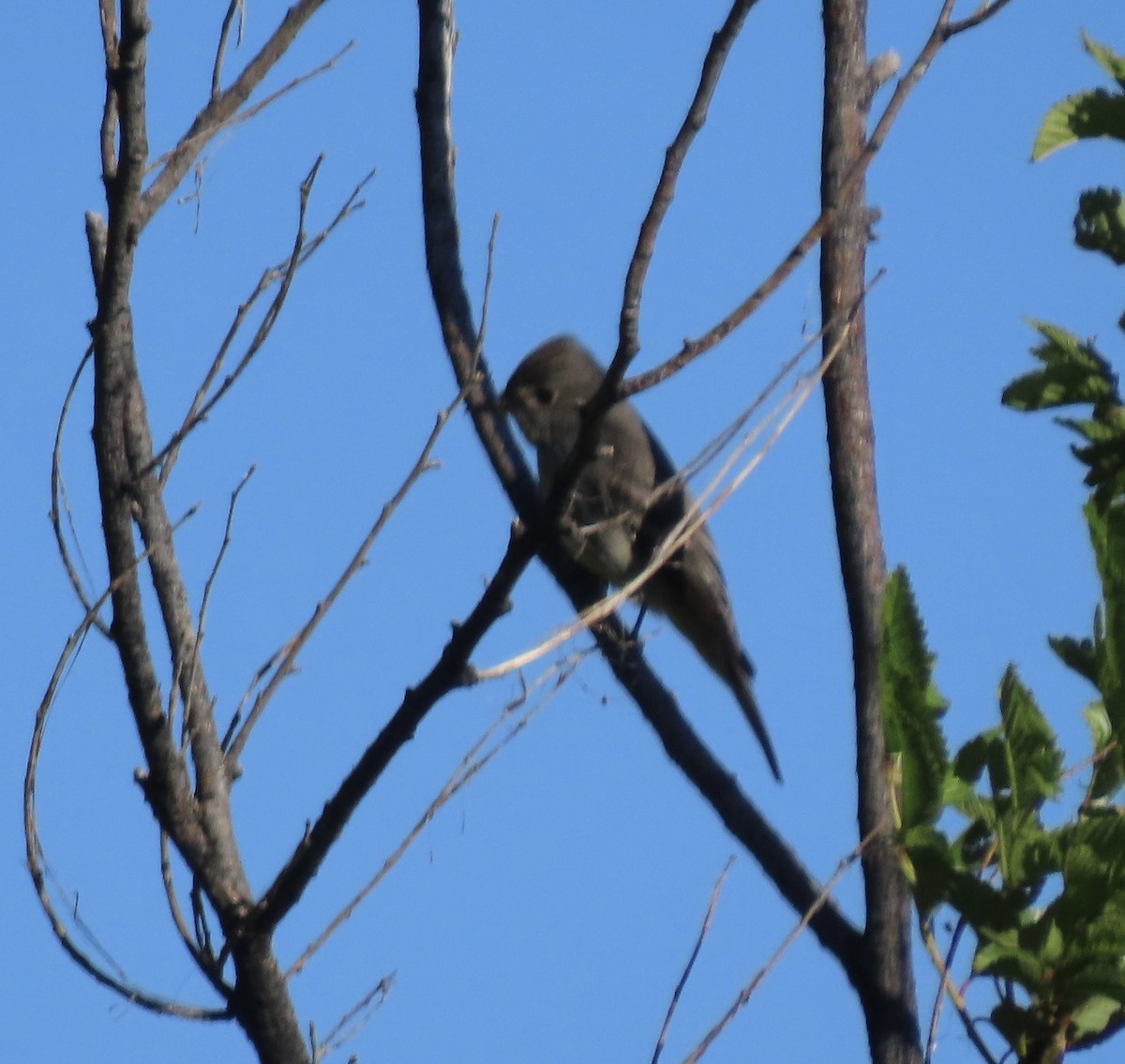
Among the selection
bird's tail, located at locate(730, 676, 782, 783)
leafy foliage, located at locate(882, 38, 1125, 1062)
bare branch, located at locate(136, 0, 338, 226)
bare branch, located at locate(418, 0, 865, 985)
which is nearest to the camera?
leafy foliage, located at locate(882, 38, 1125, 1062)

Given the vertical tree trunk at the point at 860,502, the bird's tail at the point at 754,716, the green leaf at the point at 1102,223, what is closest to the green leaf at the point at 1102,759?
the vertical tree trunk at the point at 860,502

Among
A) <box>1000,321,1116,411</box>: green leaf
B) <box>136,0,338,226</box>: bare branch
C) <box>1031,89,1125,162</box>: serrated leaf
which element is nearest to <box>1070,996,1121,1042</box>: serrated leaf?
<box>1000,321,1116,411</box>: green leaf

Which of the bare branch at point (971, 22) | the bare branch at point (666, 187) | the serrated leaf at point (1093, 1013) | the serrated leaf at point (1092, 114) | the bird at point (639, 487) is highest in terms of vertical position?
the bird at point (639, 487)

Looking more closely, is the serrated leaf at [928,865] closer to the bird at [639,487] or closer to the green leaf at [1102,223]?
the green leaf at [1102,223]

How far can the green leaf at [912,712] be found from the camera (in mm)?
2557

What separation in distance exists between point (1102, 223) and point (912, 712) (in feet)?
2.62

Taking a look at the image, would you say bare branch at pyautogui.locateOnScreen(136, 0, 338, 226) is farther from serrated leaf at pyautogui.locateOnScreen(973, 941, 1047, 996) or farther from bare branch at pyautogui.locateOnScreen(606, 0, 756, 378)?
serrated leaf at pyautogui.locateOnScreen(973, 941, 1047, 996)

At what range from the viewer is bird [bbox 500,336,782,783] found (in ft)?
21.2

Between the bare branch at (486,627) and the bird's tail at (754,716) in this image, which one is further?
the bird's tail at (754,716)

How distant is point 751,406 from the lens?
282 cm

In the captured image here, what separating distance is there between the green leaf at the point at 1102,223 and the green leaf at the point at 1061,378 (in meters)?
0.16

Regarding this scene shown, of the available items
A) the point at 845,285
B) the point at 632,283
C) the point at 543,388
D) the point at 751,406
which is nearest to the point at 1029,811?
the point at 751,406

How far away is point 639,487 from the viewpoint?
6.58 metres

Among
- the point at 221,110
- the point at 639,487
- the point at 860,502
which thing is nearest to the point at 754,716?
the point at 639,487
